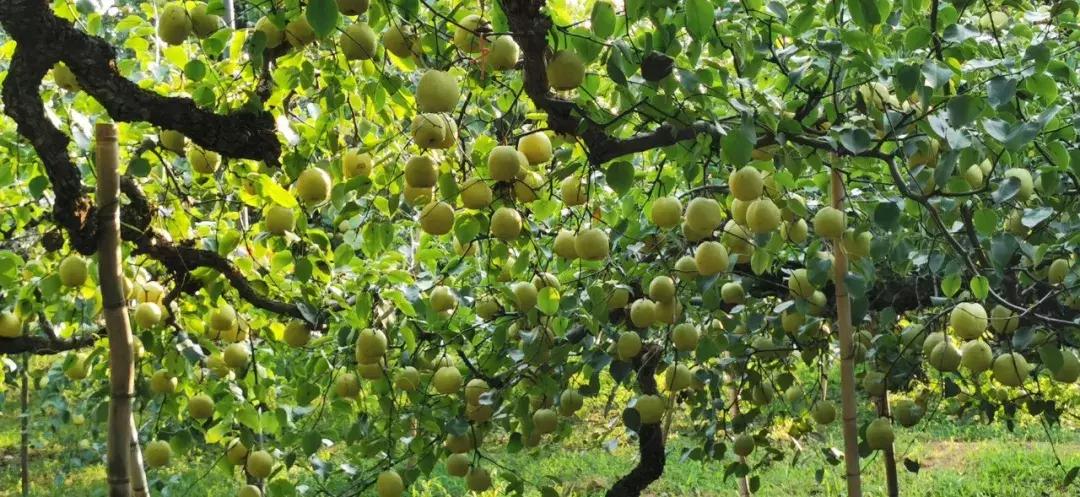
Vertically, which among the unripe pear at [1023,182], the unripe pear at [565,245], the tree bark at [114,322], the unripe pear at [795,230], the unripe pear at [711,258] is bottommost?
the tree bark at [114,322]

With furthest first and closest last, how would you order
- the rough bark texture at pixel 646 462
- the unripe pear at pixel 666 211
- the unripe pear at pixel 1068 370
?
the rough bark texture at pixel 646 462, the unripe pear at pixel 1068 370, the unripe pear at pixel 666 211

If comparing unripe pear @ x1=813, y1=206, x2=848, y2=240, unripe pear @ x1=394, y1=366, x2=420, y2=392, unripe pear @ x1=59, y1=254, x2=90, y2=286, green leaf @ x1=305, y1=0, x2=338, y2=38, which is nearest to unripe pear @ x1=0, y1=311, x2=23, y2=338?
unripe pear @ x1=59, y1=254, x2=90, y2=286

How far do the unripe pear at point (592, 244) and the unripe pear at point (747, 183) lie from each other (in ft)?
1.03

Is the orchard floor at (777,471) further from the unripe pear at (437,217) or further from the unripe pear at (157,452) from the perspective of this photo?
Result: the unripe pear at (437,217)

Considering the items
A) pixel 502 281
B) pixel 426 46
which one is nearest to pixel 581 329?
pixel 502 281

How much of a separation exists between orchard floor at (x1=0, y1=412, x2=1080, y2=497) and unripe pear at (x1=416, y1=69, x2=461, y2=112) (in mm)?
3293

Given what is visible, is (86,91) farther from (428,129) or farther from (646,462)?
(646,462)

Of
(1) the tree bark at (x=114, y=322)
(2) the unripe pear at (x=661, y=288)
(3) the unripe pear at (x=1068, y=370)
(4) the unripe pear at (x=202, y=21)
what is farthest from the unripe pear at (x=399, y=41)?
(3) the unripe pear at (x=1068, y=370)

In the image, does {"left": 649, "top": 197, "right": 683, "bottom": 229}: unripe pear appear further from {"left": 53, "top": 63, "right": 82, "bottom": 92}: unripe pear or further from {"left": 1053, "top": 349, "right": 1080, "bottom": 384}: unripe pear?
{"left": 53, "top": 63, "right": 82, "bottom": 92}: unripe pear

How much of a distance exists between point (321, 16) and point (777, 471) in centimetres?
499

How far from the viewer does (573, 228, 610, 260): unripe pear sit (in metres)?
1.91

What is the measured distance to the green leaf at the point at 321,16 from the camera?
121 cm

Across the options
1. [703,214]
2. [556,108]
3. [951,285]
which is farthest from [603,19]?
[951,285]

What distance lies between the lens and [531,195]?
1.81 m
